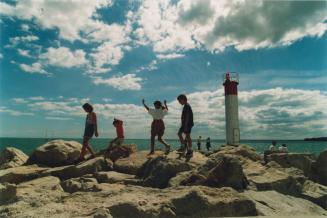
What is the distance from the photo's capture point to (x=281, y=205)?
7789 mm

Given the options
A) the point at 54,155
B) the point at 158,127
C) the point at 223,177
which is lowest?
the point at 223,177

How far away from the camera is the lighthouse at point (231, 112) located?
28.5 m

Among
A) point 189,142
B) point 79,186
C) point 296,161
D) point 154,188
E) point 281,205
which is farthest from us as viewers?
point 296,161

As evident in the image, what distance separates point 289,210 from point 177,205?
2693 millimetres

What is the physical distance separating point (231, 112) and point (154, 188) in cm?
2149

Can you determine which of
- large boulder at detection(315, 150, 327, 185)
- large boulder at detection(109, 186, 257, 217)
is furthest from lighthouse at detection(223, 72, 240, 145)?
large boulder at detection(109, 186, 257, 217)

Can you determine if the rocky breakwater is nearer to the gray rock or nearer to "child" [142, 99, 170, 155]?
the gray rock

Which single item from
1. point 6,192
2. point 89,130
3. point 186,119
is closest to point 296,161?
point 186,119

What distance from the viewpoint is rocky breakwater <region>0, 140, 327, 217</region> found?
6285mm

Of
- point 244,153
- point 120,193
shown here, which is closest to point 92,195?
point 120,193

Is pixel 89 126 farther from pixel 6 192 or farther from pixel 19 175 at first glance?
pixel 6 192

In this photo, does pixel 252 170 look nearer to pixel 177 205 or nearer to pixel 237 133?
pixel 177 205

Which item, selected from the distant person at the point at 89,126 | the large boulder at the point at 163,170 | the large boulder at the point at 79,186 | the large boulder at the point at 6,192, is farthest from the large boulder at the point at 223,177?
the distant person at the point at 89,126

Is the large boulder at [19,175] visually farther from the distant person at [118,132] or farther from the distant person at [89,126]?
the distant person at [118,132]
